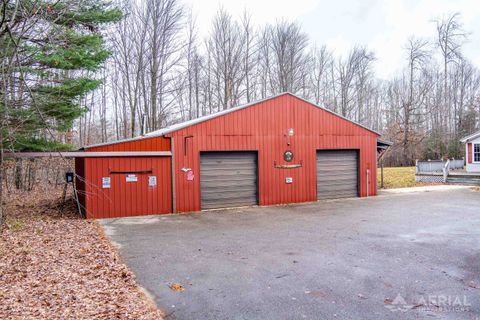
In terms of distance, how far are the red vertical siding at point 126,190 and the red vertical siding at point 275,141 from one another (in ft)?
1.58

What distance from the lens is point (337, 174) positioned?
1410 cm

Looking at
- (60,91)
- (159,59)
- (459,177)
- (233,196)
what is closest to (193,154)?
(233,196)

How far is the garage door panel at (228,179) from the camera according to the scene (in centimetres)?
1186

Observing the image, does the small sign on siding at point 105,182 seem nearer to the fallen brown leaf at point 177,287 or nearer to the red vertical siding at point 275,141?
the red vertical siding at point 275,141

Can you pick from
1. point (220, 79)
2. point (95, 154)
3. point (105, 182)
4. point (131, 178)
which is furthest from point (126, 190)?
point (220, 79)

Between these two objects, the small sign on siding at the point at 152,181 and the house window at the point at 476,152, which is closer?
the small sign on siding at the point at 152,181

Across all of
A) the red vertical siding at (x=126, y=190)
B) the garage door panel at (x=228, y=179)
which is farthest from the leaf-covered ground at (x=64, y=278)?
the garage door panel at (x=228, y=179)

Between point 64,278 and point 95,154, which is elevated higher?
point 95,154

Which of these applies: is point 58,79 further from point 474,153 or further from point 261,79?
point 474,153

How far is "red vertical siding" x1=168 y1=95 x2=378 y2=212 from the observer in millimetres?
11500

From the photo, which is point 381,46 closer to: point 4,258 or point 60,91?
point 60,91

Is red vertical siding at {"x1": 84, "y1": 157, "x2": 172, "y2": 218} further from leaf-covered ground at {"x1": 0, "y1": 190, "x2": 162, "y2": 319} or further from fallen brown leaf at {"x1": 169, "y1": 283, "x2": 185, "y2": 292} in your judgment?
fallen brown leaf at {"x1": 169, "y1": 283, "x2": 185, "y2": 292}

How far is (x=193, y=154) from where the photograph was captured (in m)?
11.5

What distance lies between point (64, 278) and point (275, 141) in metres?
9.17
